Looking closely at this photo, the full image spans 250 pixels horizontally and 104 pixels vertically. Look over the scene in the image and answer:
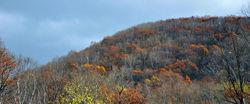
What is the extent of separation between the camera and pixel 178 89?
112375 mm

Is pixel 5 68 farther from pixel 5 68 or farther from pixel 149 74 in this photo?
pixel 149 74

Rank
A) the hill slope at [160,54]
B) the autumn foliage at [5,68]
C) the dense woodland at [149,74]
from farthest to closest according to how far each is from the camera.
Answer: the hill slope at [160,54] → the autumn foliage at [5,68] → the dense woodland at [149,74]

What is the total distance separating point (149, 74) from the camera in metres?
154

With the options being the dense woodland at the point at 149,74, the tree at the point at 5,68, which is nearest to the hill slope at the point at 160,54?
the dense woodland at the point at 149,74

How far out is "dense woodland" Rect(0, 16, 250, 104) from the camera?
910 inches

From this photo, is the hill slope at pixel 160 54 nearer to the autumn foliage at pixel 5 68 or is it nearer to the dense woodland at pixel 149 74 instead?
the dense woodland at pixel 149 74

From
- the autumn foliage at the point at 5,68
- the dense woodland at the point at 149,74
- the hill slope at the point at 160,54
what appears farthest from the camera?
the hill slope at the point at 160,54

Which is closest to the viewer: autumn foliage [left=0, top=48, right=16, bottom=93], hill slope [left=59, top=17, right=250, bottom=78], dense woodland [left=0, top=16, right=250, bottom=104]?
dense woodland [left=0, top=16, right=250, bottom=104]

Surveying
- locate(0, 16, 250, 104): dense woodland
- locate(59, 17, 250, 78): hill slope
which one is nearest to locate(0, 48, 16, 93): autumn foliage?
locate(0, 16, 250, 104): dense woodland

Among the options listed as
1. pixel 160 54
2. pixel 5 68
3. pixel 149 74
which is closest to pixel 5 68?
pixel 5 68

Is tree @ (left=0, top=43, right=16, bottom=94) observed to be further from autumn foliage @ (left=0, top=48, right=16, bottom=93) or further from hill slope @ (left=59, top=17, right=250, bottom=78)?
hill slope @ (left=59, top=17, right=250, bottom=78)

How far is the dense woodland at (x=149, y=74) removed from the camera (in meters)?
23.1

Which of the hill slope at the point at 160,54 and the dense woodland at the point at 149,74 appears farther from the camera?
the hill slope at the point at 160,54

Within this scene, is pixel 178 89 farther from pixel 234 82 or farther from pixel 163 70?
pixel 234 82
